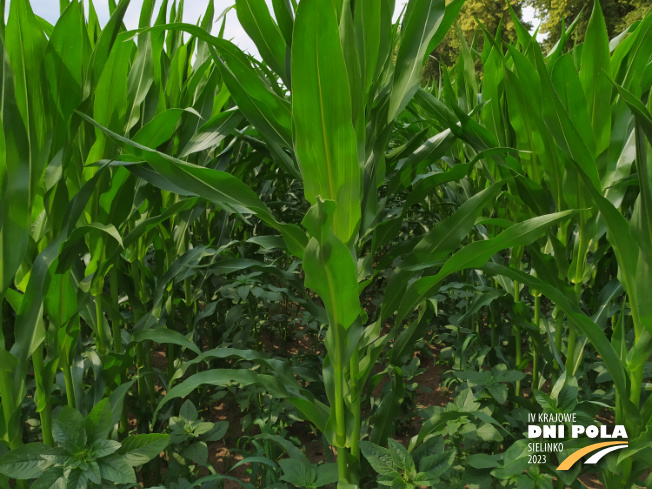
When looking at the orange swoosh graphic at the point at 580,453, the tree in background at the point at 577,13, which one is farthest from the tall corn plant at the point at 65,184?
the tree in background at the point at 577,13

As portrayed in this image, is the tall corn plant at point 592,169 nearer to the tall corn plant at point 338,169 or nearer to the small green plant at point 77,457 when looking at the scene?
the tall corn plant at point 338,169

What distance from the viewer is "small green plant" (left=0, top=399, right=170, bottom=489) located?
3.14ft

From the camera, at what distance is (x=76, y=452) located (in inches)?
38.9

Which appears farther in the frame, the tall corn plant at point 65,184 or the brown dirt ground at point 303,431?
the brown dirt ground at point 303,431

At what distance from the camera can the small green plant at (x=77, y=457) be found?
3.14 feet

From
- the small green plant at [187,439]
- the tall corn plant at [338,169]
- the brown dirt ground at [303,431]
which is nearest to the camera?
the tall corn plant at [338,169]

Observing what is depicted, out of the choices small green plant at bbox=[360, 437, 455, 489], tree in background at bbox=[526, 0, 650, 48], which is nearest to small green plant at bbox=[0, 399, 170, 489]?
small green plant at bbox=[360, 437, 455, 489]

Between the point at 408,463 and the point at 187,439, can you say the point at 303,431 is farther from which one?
the point at 408,463

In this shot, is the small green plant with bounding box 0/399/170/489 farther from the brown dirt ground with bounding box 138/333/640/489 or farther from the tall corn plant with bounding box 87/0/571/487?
the brown dirt ground with bounding box 138/333/640/489

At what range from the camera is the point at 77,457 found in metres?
0.99

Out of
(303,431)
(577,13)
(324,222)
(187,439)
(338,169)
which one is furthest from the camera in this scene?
(577,13)

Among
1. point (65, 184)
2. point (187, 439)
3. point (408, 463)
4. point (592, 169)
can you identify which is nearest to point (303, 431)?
point (187, 439)

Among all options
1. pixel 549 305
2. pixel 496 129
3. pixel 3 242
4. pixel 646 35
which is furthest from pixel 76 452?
pixel 549 305

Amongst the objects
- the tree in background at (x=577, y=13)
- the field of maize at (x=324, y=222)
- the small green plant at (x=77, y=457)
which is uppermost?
the tree in background at (x=577, y=13)
